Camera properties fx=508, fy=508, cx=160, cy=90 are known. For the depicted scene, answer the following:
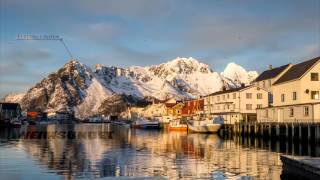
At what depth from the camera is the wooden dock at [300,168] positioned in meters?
30.6

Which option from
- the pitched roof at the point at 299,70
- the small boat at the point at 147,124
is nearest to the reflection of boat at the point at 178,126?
the small boat at the point at 147,124

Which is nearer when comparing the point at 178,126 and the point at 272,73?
the point at 272,73

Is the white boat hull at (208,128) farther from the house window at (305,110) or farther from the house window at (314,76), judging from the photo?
the house window at (305,110)

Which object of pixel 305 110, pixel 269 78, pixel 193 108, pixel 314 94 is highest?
pixel 269 78

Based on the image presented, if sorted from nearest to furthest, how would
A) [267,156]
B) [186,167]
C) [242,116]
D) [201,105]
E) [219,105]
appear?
1. [186,167]
2. [267,156]
3. [242,116]
4. [219,105]
5. [201,105]

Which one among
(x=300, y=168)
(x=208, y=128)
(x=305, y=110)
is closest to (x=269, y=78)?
(x=208, y=128)

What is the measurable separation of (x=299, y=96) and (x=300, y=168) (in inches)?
1916

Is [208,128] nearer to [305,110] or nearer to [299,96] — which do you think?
[299,96]

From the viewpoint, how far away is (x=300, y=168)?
3284cm

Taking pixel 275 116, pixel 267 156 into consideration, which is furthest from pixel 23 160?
pixel 275 116

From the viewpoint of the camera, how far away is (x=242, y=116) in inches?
4318

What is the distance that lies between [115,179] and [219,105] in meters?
91.6

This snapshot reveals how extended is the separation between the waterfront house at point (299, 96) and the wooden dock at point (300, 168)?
128 feet

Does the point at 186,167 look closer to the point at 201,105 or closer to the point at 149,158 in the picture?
the point at 149,158
